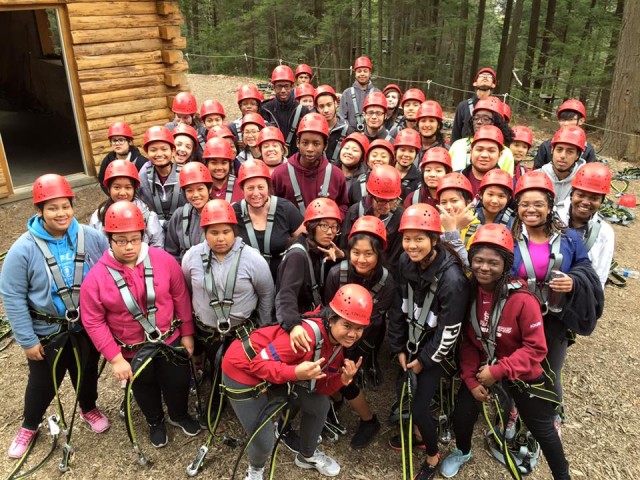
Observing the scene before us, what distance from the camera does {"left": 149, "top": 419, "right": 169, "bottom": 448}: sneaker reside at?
4469 millimetres

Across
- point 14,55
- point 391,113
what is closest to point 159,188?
point 391,113

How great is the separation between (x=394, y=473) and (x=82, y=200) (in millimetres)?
8573

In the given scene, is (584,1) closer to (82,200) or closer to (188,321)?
(82,200)

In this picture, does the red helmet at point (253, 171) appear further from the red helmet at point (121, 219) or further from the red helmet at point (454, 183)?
the red helmet at point (454, 183)

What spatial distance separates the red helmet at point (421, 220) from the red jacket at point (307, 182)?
173 centimetres

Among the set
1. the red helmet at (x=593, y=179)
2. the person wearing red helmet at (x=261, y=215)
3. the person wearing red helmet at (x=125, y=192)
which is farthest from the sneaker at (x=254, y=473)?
the red helmet at (x=593, y=179)

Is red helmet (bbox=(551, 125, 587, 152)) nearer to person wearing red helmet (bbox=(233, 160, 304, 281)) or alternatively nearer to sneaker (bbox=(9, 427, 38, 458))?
person wearing red helmet (bbox=(233, 160, 304, 281))

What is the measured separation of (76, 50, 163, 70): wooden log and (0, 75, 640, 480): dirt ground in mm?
6300

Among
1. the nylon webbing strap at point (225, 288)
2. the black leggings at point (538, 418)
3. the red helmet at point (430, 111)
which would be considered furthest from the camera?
the red helmet at point (430, 111)

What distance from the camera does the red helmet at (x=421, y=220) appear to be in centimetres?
371

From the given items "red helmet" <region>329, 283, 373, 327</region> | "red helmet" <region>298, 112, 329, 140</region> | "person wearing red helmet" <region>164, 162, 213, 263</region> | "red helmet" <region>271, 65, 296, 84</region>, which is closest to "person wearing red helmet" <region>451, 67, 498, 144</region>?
"red helmet" <region>271, 65, 296, 84</region>

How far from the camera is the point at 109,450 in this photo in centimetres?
446

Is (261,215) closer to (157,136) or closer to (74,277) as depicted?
(74,277)

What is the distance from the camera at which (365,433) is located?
4.53 m
